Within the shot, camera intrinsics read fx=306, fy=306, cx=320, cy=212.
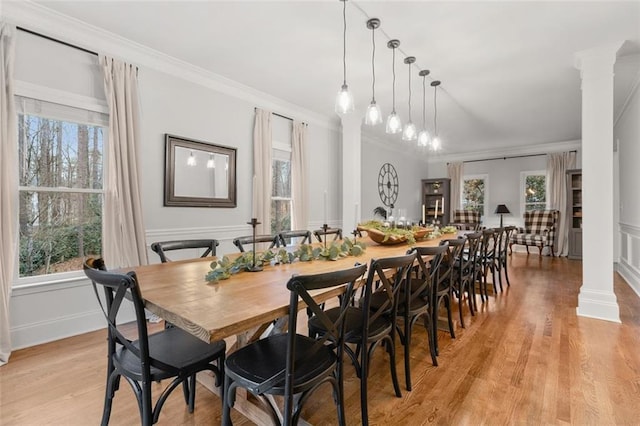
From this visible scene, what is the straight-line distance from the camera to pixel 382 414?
64.4 inches

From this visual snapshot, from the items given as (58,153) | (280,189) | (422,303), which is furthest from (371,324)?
(280,189)

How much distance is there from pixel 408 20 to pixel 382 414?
9.36ft

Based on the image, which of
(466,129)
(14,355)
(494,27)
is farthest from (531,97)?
(14,355)

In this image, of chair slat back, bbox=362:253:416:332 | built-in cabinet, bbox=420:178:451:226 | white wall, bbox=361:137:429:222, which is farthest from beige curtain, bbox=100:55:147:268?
built-in cabinet, bbox=420:178:451:226

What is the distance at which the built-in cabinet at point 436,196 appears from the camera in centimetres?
816

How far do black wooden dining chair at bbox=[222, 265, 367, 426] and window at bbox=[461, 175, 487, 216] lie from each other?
7.81 m

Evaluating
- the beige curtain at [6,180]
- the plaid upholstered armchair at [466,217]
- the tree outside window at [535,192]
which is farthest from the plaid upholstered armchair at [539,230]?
the beige curtain at [6,180]

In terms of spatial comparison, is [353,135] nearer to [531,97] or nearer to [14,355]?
[531,97]

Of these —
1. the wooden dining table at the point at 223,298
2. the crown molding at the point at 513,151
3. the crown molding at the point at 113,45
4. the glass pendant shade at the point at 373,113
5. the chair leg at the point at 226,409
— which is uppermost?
the crown molding at the point at 113,45

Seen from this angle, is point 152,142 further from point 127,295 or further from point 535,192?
point 535,192

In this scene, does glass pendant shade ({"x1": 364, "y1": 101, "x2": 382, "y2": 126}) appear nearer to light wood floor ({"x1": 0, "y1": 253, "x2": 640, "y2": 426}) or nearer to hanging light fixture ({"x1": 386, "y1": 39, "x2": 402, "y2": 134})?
hanging light fixture ({"x1": 386, "y1": 39, "x2": 402, "y2": 134})

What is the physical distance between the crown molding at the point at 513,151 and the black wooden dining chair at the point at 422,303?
6.86 metres

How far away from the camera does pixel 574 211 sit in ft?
21.6

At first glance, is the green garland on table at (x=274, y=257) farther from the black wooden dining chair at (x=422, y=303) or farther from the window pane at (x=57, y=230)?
the window pane at (x=57, y=230)
